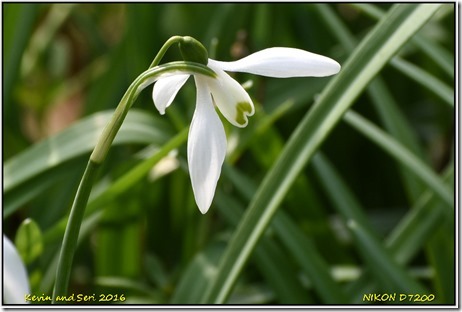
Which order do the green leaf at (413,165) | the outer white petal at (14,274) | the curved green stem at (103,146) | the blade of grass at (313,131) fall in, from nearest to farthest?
1. the curved green stem at (103,146)
2. the outer white petal at (14,274)
3. the blade of grass at (313,131)
4. the green leaf at (413,165)

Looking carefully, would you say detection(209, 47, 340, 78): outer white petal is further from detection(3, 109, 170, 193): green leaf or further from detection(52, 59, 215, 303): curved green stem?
detection(3, 109, 170, 193): green leaf

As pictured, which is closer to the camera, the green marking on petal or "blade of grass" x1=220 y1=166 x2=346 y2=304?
the green marking on petal

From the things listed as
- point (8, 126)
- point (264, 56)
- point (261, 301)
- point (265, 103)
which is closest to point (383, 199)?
point (265, 103)

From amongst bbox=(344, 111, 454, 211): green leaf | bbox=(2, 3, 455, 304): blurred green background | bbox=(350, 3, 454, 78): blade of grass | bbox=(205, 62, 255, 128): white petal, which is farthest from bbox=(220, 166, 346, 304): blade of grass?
bbox=(205, 62, 255, 128): white petal

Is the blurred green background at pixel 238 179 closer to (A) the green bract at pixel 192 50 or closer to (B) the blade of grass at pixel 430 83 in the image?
(B) the blade of grass at pixel 430 83

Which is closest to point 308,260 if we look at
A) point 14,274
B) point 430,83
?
point 430,83

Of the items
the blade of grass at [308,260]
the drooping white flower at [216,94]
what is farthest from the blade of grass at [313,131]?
the drooping white flower at [216,94]

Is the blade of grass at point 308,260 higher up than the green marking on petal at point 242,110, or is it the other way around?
the green marking on petal at point 242,110

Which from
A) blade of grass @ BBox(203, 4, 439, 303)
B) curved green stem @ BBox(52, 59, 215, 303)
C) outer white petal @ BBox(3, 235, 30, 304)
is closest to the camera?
curved green stem @ BBox(52, 59, 215, 303)
